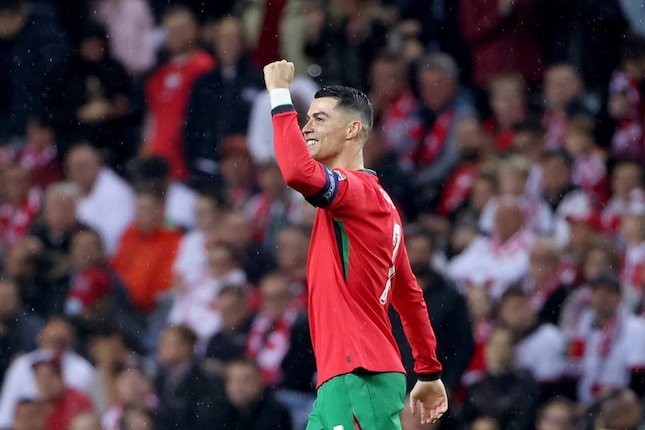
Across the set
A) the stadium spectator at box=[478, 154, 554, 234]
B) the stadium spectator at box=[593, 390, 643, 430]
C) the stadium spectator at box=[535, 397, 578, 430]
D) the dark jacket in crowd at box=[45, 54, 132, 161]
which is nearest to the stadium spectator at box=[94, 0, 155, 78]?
the dark jacket in crowd at box=[45, 54, 132, 161]

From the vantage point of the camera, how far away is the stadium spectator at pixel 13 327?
11.2 metres

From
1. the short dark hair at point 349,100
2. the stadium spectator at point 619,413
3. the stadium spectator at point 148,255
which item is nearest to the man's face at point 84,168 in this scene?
the stadium spectator at point 148,255

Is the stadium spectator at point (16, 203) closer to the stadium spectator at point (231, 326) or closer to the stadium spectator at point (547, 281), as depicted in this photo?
the stadium spectator at point (231, 326)

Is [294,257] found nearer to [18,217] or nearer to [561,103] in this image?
[561,103]

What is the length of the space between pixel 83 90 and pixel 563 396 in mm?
5140

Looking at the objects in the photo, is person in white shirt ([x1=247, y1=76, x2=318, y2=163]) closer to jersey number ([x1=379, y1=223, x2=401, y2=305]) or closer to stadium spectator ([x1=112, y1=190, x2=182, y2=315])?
stadium spectator ([x1=112, y1=190, x2=182, y2=315])

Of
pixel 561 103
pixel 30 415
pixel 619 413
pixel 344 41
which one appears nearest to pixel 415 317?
pixel 619 413

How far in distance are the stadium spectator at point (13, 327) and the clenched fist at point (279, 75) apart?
5407mm

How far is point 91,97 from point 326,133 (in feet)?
22.4

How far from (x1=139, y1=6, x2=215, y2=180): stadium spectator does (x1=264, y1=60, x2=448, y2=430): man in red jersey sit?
5.90 metres

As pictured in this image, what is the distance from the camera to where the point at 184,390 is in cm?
1019

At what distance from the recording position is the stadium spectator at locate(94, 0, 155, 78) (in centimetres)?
1310

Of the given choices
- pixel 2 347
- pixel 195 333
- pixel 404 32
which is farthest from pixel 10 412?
pixel 404 32

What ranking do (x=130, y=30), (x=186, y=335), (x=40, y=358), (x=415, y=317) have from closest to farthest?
(x=415, y=317)
(x=186, y=335)
(x=40, y=358)
(x=130, y=30)
